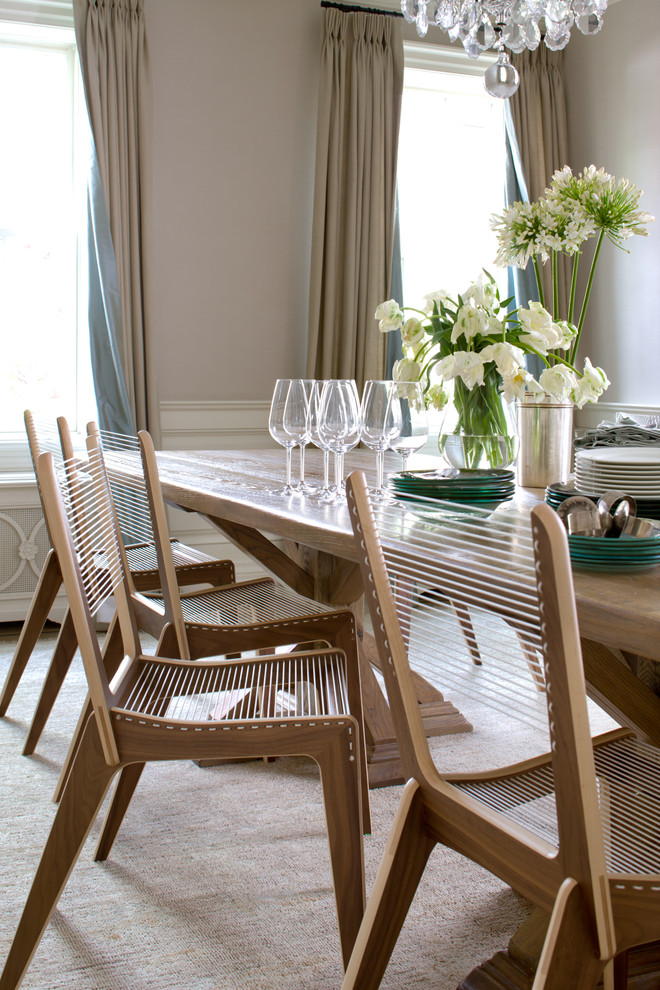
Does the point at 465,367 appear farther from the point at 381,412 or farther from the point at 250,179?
the point at 250,179

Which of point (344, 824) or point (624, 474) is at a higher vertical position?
point (624, 474)

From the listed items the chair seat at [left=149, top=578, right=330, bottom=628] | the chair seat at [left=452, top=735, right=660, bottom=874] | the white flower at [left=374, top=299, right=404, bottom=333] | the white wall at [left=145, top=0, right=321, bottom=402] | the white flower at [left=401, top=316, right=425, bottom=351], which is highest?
the white wall at [left=145, top=0, right=321, bottom=402]

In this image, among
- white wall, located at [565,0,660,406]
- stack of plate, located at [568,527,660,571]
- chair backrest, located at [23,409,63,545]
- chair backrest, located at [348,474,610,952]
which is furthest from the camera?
white wall, located at [565,0,660,406]

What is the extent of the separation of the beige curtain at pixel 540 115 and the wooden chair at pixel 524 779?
12.5ft

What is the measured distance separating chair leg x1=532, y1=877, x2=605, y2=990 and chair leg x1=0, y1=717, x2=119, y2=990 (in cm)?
75

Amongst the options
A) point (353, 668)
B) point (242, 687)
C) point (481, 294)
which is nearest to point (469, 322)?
point (481, 294)

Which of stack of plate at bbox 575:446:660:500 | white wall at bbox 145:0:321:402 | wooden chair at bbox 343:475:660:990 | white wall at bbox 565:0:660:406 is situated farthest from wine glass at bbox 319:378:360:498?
white wall at bbox 565:0:660:406

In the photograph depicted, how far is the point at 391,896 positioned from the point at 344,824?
365 millimetres

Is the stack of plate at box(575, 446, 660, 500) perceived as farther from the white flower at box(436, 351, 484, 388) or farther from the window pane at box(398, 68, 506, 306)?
the window pane at box(398, 68, 506, 306)

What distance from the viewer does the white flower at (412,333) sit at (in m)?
1.99

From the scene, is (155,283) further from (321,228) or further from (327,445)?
(327,445)

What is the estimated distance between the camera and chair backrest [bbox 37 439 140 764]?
4.40 ft

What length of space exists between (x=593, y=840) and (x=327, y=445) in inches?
48.0

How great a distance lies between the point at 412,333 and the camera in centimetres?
199
